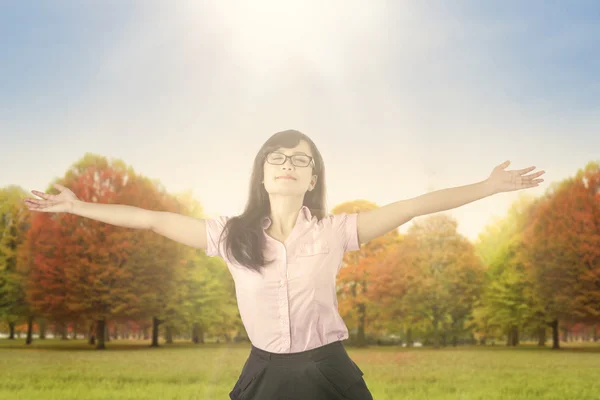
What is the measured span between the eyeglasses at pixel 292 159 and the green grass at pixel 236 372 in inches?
241

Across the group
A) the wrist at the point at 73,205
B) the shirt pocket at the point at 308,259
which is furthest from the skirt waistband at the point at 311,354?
the wrist at the point at 73,205

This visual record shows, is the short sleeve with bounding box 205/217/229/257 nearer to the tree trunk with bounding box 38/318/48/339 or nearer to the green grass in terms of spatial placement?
the green grass

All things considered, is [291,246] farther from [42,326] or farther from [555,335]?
[42,326]

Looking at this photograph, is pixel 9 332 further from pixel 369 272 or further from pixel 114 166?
pixel 369 272

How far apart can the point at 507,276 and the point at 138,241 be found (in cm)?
879

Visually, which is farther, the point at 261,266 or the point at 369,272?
the point at 369,272

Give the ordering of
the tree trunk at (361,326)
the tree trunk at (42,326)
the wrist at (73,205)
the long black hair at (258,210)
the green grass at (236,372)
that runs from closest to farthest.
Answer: the long black hair at (258,210), the wrist at (73,205), the green grass at (236,372), the tree trunk at (361,326), the tree trunk at (42,326)

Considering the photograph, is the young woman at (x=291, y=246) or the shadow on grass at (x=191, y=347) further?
the shadow on grass at (x=191, y=347)

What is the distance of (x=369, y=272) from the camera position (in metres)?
13.5

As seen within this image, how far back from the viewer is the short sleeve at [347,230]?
258cm

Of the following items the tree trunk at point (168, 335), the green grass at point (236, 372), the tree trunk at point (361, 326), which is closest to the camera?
the green grass at point (236, 372)

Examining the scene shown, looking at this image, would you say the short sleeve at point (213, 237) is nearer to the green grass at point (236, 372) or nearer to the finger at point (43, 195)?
the finger at point (43, 195)

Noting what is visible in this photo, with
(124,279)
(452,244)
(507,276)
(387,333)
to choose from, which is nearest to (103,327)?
(124,279)

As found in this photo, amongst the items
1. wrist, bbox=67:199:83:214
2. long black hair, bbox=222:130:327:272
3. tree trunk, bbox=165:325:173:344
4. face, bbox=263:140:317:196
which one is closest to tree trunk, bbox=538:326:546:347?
tree trunk, bbox=165:325:173:344
